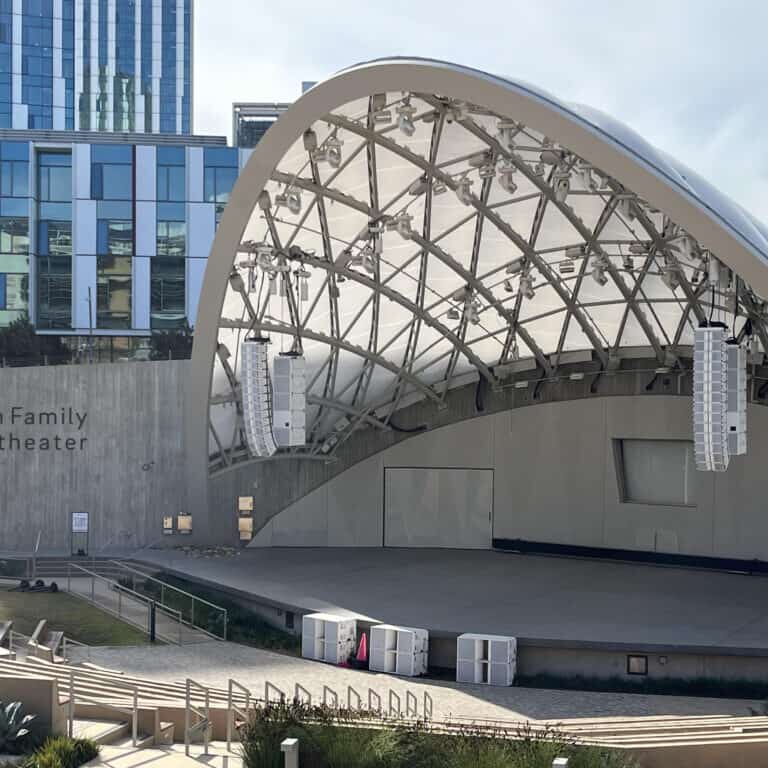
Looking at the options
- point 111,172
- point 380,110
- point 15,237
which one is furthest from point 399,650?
point 15,237

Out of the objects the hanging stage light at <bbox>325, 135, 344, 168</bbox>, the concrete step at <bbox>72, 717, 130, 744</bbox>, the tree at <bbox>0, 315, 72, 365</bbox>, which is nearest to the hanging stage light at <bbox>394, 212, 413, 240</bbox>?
the hanging stage light at <bbox>325, 135, 344, 168</bbox>

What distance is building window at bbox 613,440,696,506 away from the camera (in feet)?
123

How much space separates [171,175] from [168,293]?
6.49 metres

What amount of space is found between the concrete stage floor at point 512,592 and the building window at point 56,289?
3028 cm

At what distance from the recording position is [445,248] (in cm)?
3259

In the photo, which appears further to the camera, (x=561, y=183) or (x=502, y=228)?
(x=502, y=228)

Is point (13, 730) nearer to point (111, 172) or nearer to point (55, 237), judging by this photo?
point (111, 172)

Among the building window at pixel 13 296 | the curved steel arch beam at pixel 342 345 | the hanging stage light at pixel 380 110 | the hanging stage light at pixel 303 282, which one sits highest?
the building window at pixel 13 296

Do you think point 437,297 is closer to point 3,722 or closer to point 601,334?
point 601,334

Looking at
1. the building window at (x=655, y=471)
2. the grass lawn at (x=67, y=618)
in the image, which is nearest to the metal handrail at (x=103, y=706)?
the grass lawn at (x=67, y=618)

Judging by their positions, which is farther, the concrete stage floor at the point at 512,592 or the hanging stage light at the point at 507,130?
the concrete stage floor at the point at 512,592

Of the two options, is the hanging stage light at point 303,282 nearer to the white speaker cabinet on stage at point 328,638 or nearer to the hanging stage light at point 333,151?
the hanging stage light at point 333,151

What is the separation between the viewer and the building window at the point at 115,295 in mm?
63781

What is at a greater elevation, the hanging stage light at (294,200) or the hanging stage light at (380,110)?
the hanging stage light at (380,110)
